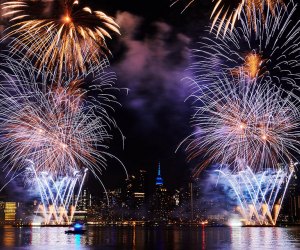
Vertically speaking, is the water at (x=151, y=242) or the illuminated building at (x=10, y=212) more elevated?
the illuminated building at (x=10, y=212)

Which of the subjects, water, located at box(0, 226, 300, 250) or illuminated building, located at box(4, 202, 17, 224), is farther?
illuminated building, located at box(4, 202, 17, 224)

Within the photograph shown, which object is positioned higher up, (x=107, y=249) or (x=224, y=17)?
(x=224, y=17)

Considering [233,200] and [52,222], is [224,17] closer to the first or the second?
[233,200]

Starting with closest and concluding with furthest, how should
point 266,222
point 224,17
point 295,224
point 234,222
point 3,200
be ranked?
1. point 224,17
2. point 266,222
3. point 234,222
4. point 295,224
5. point 3,200

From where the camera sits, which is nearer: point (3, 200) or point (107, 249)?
point (107, 249)

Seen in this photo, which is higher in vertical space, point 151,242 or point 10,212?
point 10,212

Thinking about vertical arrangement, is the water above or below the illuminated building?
below

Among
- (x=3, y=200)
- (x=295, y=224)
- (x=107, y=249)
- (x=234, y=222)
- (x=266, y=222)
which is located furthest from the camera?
(x=3, y=200)

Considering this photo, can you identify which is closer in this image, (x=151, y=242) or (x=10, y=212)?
(x=151, y=242)

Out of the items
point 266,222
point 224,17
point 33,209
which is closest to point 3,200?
point 33,209

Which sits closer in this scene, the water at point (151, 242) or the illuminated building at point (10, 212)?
the water at point (151, 242)
